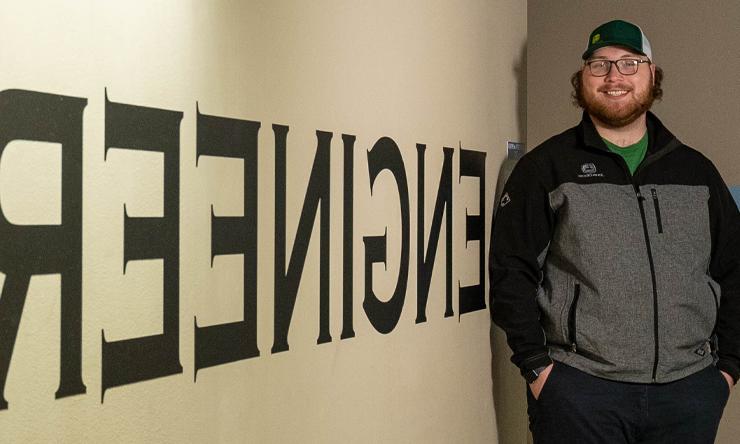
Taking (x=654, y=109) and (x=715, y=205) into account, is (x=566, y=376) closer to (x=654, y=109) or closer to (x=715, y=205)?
(x=715, y=205)

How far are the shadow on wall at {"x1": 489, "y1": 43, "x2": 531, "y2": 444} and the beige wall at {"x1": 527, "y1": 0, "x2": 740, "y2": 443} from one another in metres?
0.29

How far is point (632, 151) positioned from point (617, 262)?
0.38 metres

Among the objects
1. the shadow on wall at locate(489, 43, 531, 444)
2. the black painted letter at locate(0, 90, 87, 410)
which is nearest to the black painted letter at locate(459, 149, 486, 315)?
the shadow on wall at locate(489, 43, 531, 444)

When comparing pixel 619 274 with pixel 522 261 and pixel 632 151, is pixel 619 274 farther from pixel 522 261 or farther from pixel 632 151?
pixel 632 151

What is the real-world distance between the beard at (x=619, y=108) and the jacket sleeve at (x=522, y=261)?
0.25 meters

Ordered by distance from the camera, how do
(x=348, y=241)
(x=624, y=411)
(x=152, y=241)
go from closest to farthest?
(x=152, y=241), (x=348, y=241), (x=624, y=411)

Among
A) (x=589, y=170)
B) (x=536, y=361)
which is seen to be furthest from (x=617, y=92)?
(x=536, y=361)

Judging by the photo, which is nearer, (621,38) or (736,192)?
(621,38)

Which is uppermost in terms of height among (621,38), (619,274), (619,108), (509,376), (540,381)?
(621,38)

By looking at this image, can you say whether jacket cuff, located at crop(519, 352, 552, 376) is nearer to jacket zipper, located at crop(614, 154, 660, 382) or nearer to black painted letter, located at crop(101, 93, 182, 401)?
jacket zipper, located at crop(614, 154, 660, 382)

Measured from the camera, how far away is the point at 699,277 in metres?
2.46

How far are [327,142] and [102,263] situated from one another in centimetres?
70

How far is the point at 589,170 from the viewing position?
247cm

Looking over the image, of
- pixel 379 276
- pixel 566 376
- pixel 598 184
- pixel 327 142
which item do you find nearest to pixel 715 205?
pixel 598 184
